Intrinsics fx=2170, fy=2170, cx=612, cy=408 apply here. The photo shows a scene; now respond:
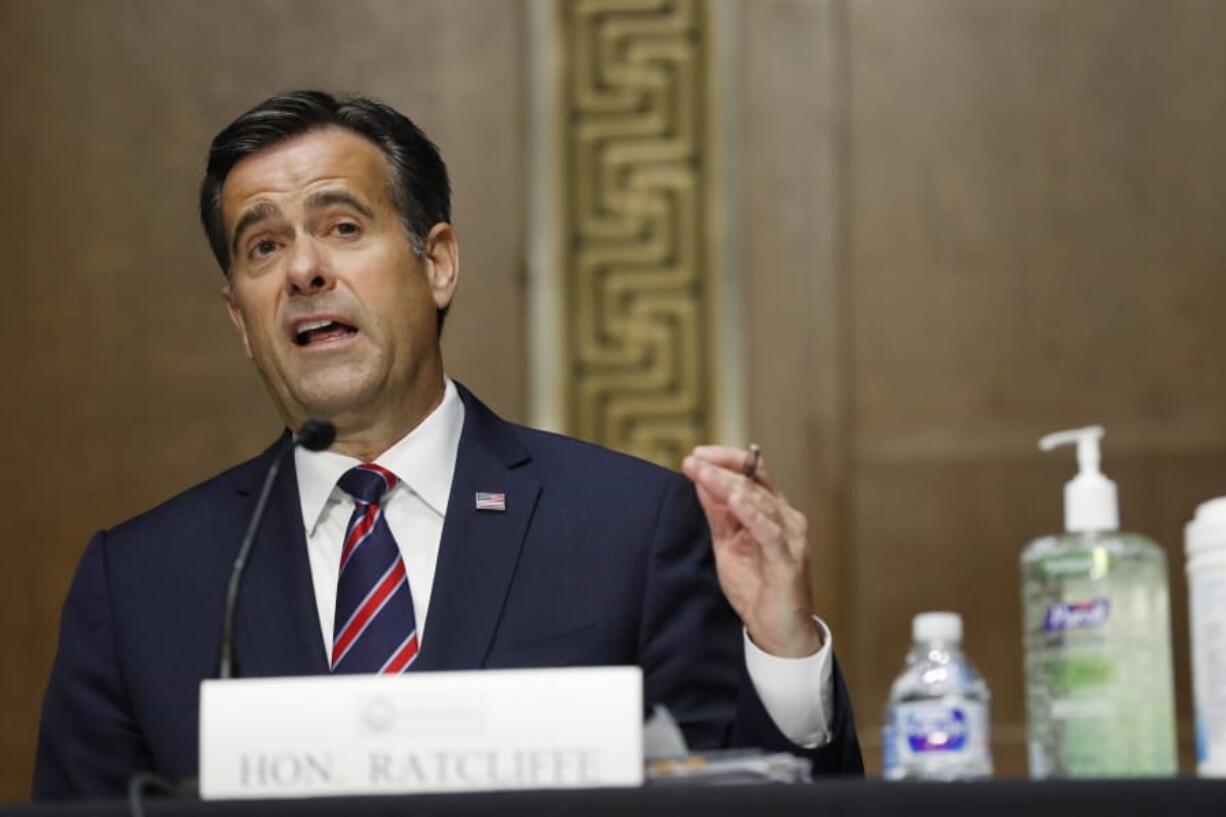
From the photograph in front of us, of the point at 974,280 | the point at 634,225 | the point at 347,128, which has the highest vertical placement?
the point at 634,225

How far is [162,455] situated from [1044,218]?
173 centimetres

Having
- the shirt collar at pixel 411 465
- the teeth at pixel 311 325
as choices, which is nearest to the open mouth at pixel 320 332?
the teeth at pixel 311 325

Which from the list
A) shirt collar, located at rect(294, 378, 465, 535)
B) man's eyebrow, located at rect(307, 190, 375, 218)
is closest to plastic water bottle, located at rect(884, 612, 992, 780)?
shirt collar, located at rect(294, 378, 465, 535)

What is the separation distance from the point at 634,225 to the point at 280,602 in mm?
2033

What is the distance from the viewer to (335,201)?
2.47 metres

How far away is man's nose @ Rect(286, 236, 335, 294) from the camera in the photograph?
241 centimetres

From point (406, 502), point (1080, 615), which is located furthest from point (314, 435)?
point (1080, 615)

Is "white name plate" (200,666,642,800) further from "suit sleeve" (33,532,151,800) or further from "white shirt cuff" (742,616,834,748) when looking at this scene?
"suit sleeve" (33,532,151,800)

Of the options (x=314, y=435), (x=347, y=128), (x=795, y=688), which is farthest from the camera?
(x=347, y=128)

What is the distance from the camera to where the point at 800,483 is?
400 cm

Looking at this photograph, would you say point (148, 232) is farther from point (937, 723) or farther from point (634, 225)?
point (937, 723)

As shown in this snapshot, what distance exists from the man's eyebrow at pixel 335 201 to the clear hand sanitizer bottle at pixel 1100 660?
1.14 meters

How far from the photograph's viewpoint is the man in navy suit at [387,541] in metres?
2.16

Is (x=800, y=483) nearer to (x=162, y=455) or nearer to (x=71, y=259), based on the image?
(x=162, y=455)
